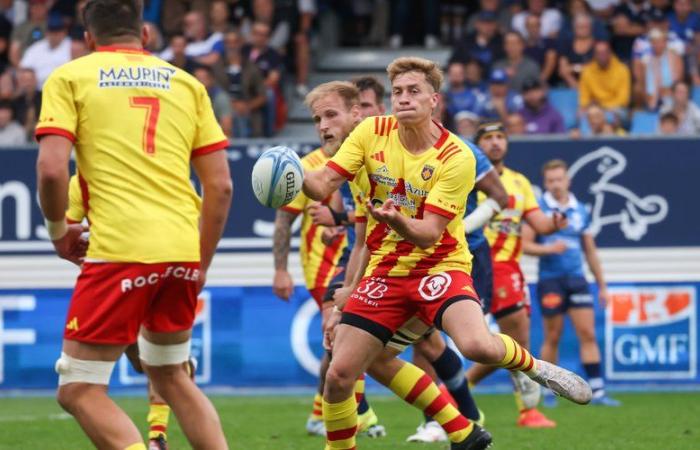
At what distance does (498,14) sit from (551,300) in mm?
6570

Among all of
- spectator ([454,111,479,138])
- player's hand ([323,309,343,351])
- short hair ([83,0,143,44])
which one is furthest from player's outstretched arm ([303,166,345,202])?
spectator ([454,111,479,138])

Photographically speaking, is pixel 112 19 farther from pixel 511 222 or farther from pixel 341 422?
pixel 511 222

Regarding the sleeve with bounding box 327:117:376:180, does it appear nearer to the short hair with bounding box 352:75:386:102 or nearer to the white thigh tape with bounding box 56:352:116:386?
the short hair with bounding box 352:75:386:102

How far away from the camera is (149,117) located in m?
6.06

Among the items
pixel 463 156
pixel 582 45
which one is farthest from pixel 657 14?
pixel 463 156

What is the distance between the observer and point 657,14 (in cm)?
1747

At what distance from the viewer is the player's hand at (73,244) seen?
620 centimetres

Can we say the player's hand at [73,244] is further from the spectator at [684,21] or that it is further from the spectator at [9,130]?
the spectator at [684,21]

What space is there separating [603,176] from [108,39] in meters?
8.72

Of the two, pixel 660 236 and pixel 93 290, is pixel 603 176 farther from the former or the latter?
pixel 93 290

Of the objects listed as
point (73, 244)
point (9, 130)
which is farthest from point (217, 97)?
point (73, 244)

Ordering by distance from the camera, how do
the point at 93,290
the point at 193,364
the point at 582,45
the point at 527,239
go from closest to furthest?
the point at 93,290
the point at 193,364
the point at 527,239
the point at 582,45

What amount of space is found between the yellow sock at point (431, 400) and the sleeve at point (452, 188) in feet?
3.51

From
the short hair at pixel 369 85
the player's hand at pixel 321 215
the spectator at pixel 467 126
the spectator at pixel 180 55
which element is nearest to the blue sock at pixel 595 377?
the spectator at pixel 467 126
